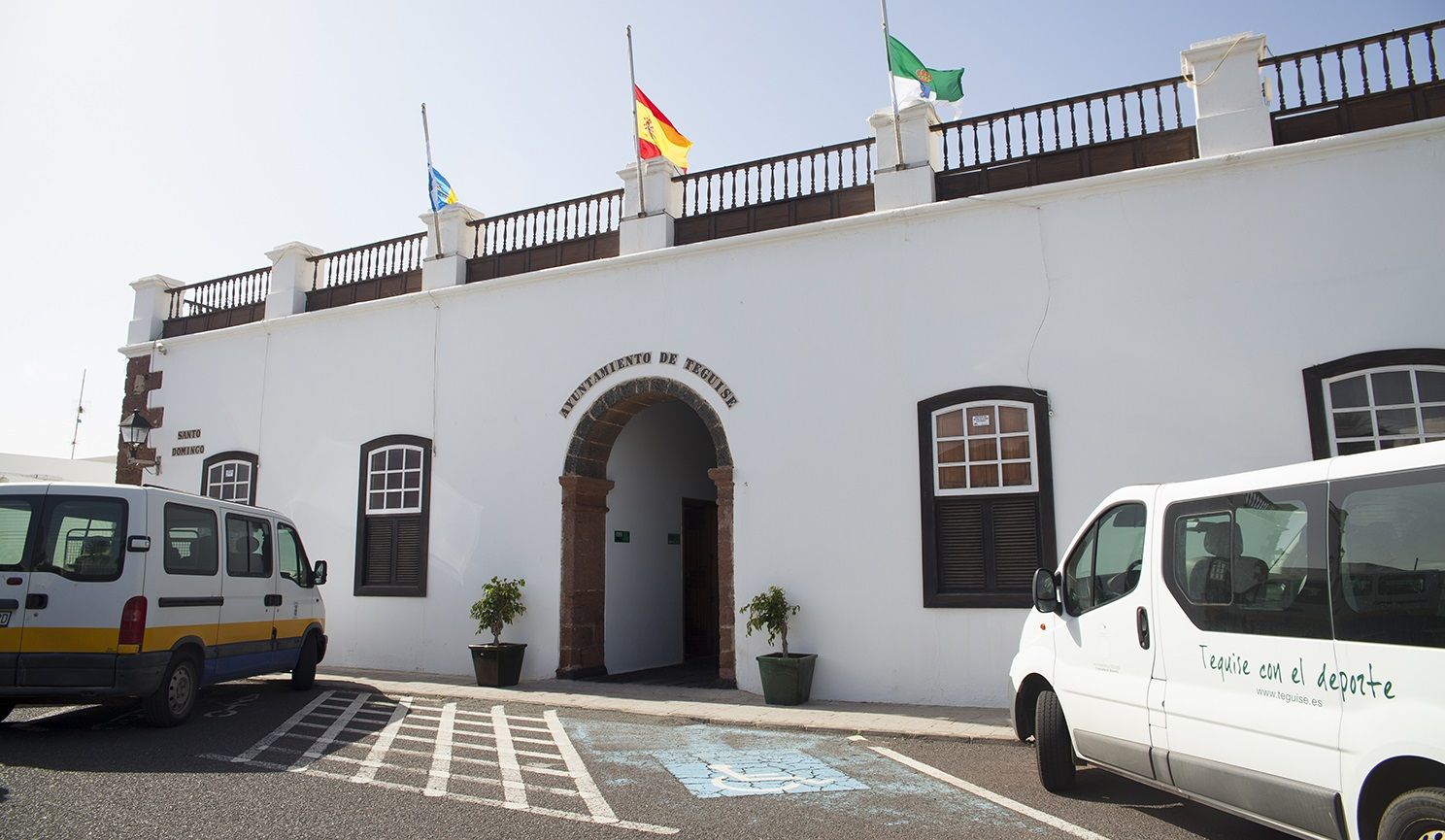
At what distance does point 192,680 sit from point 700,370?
609 centimetres

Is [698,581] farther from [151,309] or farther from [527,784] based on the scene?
[151,309]

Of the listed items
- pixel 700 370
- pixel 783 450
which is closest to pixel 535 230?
pixel 700 370

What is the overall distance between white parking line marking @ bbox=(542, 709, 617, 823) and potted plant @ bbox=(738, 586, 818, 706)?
2.20 metres

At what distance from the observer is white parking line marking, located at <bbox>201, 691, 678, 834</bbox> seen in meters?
6.12

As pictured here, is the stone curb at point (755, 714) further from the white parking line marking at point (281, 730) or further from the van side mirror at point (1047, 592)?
the van side mirror at point (1047, 592)

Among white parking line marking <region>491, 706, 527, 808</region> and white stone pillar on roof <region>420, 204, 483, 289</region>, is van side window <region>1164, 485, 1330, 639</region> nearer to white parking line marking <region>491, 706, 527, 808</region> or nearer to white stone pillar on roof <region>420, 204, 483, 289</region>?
white parking line marking <region>491, 706, 527, 808</region>

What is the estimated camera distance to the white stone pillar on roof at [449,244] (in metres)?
14.1

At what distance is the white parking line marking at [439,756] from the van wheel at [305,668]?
1.26m

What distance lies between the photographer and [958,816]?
5.67 meters

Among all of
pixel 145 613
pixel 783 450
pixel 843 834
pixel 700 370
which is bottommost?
pixel 843 834

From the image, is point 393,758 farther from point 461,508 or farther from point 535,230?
point 535,230

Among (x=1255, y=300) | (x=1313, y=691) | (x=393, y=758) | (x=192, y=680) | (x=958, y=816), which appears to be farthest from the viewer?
(x=1255, y=300)

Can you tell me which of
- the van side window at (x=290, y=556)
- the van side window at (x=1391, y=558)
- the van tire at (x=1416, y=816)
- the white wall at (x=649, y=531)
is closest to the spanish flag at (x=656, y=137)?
the white wall at (x=649, y=531)

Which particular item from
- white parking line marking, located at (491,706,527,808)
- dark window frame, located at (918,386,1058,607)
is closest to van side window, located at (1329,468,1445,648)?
white parking line marking, located at (491,706,527,808)
